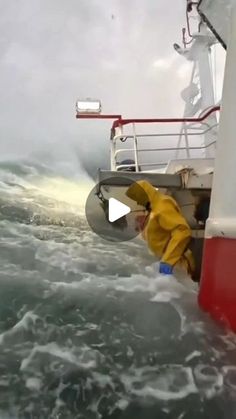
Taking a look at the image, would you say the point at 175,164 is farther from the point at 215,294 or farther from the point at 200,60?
the point at 200,60

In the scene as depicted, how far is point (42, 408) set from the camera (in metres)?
2.45

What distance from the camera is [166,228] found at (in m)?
4.66

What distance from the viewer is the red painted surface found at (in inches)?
128

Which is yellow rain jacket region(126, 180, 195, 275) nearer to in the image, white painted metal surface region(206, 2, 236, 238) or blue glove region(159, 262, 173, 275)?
blue glove region(159, 262, 173, 275)

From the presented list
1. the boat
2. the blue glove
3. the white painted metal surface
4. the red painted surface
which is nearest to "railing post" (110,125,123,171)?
the boat

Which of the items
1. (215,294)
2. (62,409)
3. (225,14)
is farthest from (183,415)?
(225,14)

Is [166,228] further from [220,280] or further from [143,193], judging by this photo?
[220,280]

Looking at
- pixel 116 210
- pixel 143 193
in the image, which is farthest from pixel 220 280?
pixel 116 210

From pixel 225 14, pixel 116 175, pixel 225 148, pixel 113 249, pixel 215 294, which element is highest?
pixel 225 14

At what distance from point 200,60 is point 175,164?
351cm

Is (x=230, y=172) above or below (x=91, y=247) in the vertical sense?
above
